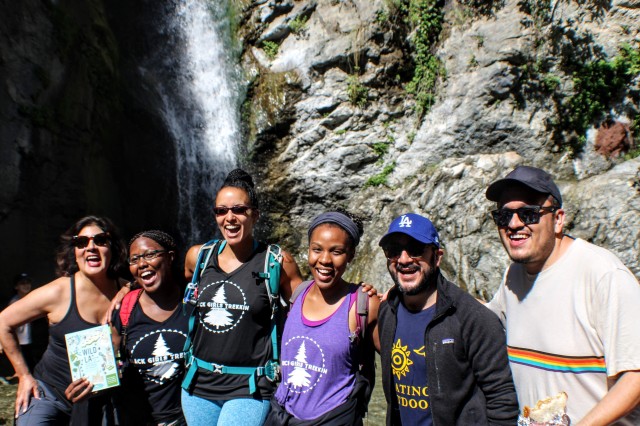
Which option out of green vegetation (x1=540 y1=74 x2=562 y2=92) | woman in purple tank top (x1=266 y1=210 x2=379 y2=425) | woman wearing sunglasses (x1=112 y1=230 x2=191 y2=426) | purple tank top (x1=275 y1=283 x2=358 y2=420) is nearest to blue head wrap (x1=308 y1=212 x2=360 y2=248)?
woman in purple tank top (x1=266 y1=210 x2=379 y2=425)

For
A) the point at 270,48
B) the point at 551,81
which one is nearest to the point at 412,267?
the point at 551,81

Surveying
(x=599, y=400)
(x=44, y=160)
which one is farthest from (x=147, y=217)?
(x=599, y=400)

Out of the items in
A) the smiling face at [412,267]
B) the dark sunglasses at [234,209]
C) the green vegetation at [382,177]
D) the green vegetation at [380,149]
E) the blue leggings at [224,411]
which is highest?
the green vegetation at [380,149]

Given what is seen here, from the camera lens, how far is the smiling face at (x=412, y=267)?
264 centimetres

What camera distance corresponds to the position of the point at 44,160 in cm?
1049

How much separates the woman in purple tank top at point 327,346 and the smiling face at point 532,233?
872 mm

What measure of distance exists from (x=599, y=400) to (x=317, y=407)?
1385 millimetres

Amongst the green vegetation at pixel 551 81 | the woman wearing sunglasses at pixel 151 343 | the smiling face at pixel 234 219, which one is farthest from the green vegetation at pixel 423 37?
the woman wearing sunglasses at pixel 151 343

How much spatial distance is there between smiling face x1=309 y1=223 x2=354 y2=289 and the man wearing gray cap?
35.1 inches

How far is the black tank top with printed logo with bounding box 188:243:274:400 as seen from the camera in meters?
3.09

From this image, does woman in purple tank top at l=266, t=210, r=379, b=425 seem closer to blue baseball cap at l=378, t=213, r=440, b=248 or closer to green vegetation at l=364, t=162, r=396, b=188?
blue baseball cap at l=378, t=213, r=440, b=248

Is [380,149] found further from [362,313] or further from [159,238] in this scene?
[362,313]

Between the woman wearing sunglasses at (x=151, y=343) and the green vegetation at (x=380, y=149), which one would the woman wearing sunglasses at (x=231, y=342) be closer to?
the woman wearing sunglasses at (x=151, y=343)

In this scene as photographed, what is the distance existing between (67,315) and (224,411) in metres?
1.31
